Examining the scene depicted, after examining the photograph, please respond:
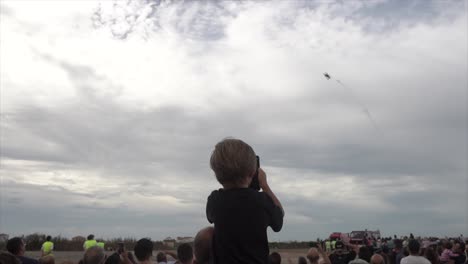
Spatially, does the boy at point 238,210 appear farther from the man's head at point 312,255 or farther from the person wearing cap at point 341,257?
the person wearing cap at point 341,257

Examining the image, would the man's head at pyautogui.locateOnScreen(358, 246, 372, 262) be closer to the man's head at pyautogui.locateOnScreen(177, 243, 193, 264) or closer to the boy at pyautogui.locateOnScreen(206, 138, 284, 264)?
the man's head at pyautogui.locateOnScreen(177, 243, 193, 264)

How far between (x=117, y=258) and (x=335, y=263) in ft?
24.2

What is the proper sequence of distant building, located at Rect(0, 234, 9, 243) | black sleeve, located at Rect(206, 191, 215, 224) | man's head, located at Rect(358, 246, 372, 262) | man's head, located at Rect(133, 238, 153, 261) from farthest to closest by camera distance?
distant building, located at Rect(0, 234, 9, 243) → man's head, located at Rect(358, 246, 372, 262) → man's head, located at Rect(133, 238, 153, 261) → black sleeve, located at Rect(206, 191, 215, 224)

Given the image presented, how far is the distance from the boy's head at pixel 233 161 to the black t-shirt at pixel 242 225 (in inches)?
3.1

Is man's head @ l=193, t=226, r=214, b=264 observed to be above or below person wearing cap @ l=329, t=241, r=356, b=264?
above

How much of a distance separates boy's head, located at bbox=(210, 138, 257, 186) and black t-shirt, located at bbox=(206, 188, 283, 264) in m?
0.08

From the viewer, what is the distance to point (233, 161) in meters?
2.77

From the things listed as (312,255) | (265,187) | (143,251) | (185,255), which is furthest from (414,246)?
(265,187)

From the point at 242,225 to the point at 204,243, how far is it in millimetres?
Answer: 306

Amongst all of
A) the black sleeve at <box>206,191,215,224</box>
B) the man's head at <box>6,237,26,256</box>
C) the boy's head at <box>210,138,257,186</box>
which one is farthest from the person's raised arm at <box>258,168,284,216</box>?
the man's head at <box>6,237,26,256</box>

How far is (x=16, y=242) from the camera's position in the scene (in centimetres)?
779

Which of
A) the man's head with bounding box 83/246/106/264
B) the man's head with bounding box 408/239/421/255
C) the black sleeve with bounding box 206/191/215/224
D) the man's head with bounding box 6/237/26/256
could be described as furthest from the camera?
the man's head with bounding box 408/239/421/255

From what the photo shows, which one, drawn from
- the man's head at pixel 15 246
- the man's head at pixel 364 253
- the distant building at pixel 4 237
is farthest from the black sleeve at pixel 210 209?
the distant building at pixel 4 237

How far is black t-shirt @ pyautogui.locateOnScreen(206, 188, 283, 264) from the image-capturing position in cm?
276
